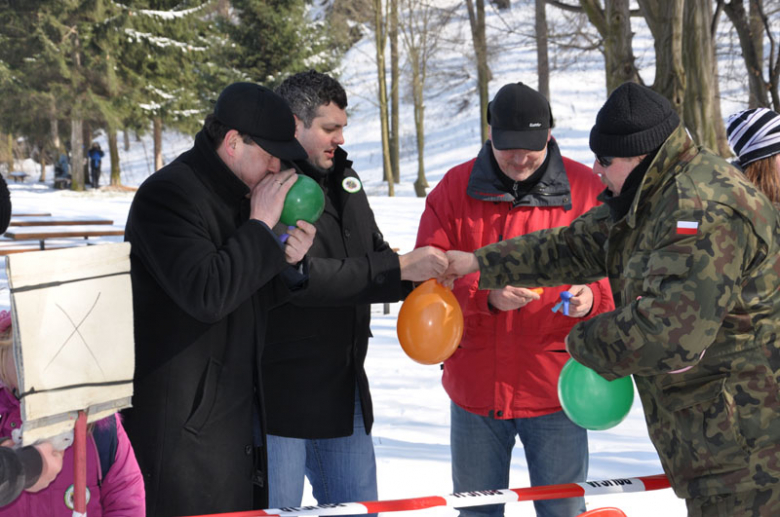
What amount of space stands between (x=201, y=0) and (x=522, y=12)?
18.1 metres

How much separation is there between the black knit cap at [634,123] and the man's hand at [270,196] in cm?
92

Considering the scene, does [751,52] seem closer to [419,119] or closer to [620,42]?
[620,42]

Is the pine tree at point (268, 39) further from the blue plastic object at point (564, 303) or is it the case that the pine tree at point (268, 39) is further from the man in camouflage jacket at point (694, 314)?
the man in camouflage jacket at point (694, 314)

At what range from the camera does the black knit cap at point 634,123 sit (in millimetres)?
2184

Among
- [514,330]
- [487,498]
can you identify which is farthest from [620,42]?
[487,498]

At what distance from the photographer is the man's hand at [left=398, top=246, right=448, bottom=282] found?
118 inches

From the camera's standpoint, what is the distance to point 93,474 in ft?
6.88

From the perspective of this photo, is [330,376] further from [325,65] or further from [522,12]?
[522,12]

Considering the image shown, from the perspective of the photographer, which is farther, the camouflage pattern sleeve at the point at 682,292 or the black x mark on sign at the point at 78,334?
the camouflage pattern sleeve at the point at 682,292

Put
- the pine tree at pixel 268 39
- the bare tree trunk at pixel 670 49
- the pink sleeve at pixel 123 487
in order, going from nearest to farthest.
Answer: the pink sleeve at pixel 123 487, the bare tree trunk at pixel 670 49, the pine tree at pixel 268 39

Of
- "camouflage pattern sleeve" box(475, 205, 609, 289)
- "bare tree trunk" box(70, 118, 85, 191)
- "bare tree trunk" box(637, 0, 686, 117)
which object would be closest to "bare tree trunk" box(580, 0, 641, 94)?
"bare tree trunk" box(637, 0, 686, 117)

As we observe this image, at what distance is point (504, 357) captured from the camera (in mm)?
3160

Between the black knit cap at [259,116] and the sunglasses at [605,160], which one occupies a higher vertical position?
the black knit cap at [259,116]

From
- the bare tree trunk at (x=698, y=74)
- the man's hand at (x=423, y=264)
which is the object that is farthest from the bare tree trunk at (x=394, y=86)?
the man's hand at (x=423, y=264)
